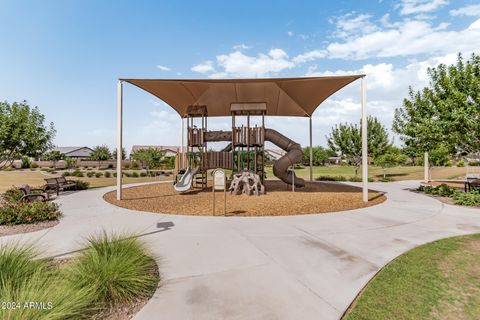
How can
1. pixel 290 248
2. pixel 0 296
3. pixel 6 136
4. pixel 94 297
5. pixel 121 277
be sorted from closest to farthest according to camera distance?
pixel 0 296, pixel 94 297, pixel 121 277, pixel 290 248, pixel 6 136

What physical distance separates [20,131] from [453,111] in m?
22.7

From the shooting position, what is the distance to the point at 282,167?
15.2 meters

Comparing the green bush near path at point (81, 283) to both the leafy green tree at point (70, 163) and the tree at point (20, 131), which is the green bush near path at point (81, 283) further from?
the leafy green tree at point (70, 163)

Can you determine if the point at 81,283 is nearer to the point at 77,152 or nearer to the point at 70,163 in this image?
the point at 70,163

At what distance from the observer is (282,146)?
15.7m

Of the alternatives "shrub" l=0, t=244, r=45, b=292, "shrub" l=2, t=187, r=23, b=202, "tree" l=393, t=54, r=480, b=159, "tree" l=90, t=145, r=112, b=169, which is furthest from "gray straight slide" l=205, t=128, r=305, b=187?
"tree" l=90, t=145, r=112, b=169

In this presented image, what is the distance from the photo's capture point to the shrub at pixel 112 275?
10.1 feet

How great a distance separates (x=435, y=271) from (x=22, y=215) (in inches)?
432

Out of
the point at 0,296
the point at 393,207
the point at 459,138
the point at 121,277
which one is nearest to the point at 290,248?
the point at 121,277

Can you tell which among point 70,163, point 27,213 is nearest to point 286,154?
point 27,213

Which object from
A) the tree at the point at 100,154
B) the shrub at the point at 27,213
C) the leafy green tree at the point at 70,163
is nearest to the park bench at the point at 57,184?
the shrub at the point at 27,213

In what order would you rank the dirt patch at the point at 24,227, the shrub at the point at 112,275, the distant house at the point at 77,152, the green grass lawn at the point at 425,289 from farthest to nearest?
the distant house at the point at 77,152
the dirt patch at the point at 24,227
the shrub at the point at 112,275
the green grass lawn at the point at 425,289

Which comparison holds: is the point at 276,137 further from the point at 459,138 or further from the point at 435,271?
the point at 435,271

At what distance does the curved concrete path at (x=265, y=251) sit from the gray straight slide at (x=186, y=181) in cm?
471
